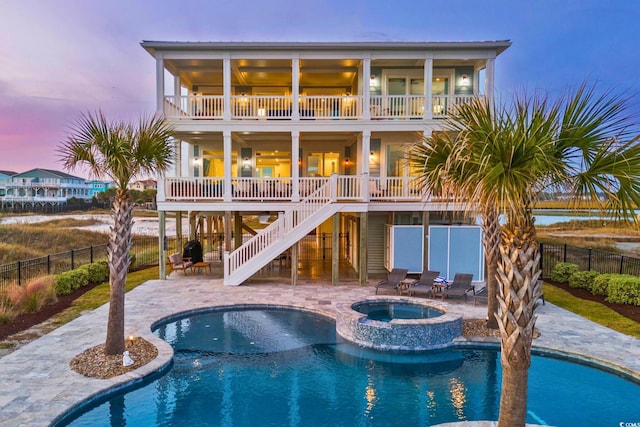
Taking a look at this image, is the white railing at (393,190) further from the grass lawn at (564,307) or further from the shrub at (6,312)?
the shrub at (6,312)

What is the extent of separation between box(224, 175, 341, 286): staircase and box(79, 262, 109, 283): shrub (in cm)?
515

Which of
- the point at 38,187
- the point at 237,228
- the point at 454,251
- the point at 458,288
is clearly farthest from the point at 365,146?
the point at 38,187

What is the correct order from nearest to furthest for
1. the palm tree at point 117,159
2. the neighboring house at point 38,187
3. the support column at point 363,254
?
1. the palm tree at point 117,159
2. the support column at point 363,254
3. the neighboring house at point 38,187

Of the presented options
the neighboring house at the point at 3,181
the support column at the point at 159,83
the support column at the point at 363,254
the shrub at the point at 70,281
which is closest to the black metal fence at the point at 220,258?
the shrub at the point at 70,281

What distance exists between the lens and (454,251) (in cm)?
1445

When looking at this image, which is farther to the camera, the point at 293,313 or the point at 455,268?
the point at 455,268

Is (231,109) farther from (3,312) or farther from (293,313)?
(3,312)

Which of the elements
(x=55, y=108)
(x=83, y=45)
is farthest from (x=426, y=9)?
(x=55, y=108)

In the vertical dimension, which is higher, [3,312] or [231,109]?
[231,109]

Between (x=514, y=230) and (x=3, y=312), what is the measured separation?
1206 cm

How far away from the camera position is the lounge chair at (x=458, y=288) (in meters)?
12.1

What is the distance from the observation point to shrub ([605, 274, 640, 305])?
38.6ft

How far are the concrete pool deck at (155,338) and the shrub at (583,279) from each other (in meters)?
3.23

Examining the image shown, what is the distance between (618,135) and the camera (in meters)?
3.78
